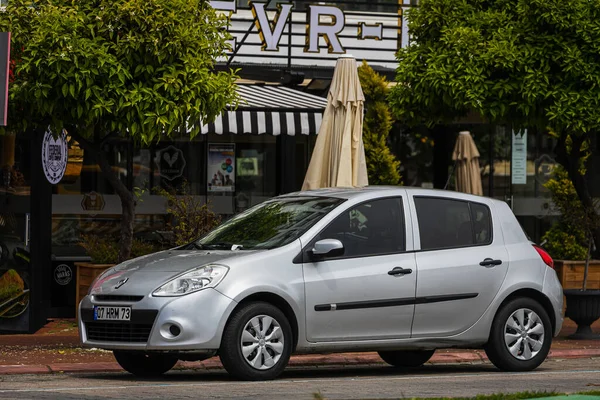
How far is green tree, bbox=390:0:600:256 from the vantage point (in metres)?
14.3

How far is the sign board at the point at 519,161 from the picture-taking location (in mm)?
20234

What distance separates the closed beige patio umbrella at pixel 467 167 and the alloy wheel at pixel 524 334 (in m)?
7.33

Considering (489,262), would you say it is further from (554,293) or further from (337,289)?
(337,289)

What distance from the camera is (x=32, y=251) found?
14.2 meters

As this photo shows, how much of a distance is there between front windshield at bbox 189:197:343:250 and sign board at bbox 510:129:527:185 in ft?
31.1

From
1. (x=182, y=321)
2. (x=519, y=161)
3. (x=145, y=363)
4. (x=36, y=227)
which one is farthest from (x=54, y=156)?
(x=519, y=161)

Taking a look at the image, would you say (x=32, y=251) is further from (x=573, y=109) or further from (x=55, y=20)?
(x=573, y=109)

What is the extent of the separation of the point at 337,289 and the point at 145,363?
186 centimetres

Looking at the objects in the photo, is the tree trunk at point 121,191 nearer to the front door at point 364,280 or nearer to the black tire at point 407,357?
the black tire at point 407,357

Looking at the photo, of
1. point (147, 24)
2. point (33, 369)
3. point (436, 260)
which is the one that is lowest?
point (33, 369)

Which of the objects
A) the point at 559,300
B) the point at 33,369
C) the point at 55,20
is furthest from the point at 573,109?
the point at 33,369

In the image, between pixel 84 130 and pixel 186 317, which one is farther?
pixel 84 130

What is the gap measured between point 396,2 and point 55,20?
926cm

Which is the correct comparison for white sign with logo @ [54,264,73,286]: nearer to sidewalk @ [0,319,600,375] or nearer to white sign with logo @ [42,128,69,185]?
white sign with logo @ [42,128,69,185]
